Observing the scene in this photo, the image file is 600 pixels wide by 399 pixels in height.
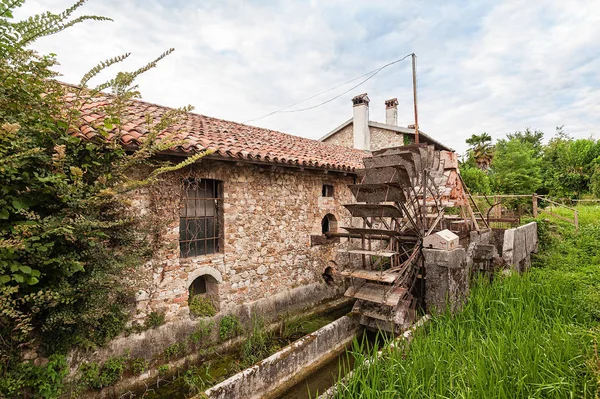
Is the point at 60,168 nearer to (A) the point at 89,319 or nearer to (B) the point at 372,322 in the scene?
(A) the point at 89,319

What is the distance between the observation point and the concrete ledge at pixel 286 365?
10.5 feet

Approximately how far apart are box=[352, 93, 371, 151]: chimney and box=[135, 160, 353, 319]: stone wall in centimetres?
626

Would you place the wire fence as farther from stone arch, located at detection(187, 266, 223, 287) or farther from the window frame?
stone arch, located at detection(187, 266, 223, 287)

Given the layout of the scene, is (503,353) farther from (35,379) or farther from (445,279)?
Result: (35,379)

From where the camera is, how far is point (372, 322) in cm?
490

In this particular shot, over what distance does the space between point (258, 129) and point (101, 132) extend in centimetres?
522

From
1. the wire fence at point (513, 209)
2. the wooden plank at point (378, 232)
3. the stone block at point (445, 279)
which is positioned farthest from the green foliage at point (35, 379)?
the wire fence at point (513, 209)

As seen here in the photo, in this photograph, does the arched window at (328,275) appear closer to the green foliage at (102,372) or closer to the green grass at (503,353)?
the green grass at (503,353)

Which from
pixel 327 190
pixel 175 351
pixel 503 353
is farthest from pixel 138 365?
pixel 327 190

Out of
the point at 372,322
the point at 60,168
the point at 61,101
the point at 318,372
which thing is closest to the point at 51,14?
the point at 61,101

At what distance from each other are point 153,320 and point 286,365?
202cm

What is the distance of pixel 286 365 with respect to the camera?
A: 3787 millimetres

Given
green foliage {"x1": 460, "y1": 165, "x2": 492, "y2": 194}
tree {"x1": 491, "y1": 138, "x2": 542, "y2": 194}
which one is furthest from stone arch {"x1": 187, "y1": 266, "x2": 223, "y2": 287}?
tree {"x1": 491, "y1": 138, "x2": 542, "y2": 194}

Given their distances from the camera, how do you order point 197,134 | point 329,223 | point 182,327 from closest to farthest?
point 182,327 → point 197,134 → point 329,223
